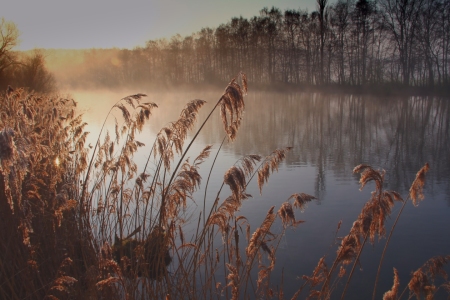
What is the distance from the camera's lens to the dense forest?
32562 mm

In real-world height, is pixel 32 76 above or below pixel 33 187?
above

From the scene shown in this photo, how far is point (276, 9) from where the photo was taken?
41.6 meters

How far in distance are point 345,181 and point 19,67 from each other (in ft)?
69.1

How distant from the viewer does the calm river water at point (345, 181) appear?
457cm

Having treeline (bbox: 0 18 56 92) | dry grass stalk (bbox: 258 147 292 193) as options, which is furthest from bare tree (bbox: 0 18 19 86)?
dry grass stalk (bbox: 258 147 292 193)

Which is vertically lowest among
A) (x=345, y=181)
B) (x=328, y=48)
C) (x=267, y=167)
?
(x=345, y=181)

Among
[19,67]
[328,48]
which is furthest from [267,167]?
[328,48]

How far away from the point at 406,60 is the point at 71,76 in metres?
65.9

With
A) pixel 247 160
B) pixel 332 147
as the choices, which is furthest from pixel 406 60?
pixel 247 160

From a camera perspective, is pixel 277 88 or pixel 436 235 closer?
pixel 436 235

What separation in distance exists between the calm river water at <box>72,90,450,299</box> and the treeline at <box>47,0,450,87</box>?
18.5m

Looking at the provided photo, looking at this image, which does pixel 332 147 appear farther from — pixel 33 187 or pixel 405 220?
pixel 33 187

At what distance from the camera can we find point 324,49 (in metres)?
42.3

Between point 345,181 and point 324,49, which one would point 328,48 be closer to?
point 324,49
